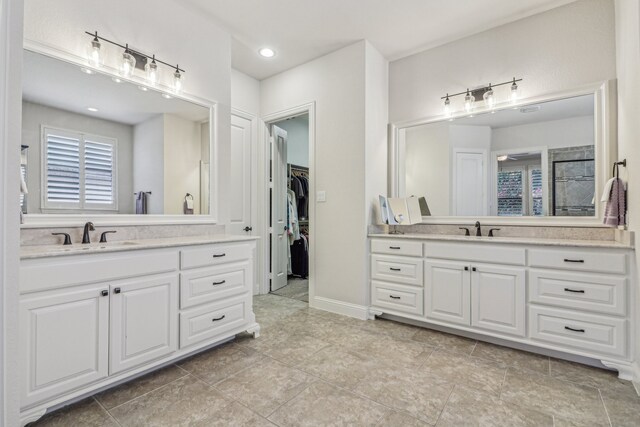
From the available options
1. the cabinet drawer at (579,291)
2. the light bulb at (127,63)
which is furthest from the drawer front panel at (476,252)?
the light bulb at (127,63)

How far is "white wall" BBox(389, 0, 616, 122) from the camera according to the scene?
2482mm

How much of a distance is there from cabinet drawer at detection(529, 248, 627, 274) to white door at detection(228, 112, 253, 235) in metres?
3.01

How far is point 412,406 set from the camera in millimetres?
1721

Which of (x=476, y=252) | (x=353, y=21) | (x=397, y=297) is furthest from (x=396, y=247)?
Answer: (x=353, y=21)

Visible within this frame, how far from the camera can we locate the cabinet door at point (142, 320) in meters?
1.78

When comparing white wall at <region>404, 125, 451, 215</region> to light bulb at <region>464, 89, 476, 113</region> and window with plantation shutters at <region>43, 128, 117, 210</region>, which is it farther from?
window with plantation shutters at <region>43, 128, 117, 210</region>

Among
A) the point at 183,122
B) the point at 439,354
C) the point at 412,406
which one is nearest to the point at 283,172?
the point at 183,122

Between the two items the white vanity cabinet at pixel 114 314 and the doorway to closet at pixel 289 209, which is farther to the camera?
the doorway to closet at pixel 289 209

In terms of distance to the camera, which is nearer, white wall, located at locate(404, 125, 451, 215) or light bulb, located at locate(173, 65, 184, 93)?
light bulb, located at locate(173, 65, 184, 93)

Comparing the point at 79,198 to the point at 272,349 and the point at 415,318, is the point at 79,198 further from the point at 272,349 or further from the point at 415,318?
the point at 415,318

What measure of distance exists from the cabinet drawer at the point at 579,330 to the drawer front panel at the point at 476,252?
393mm

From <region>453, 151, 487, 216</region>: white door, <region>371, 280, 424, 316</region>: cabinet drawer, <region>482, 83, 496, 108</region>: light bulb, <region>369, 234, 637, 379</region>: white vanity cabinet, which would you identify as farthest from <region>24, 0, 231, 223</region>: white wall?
<region>482, 83, 496, 108</region>: light bulb

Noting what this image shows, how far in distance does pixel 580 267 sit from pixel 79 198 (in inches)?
139

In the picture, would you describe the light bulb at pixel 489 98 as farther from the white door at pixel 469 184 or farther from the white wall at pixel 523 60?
the white door at pixel 469 184
